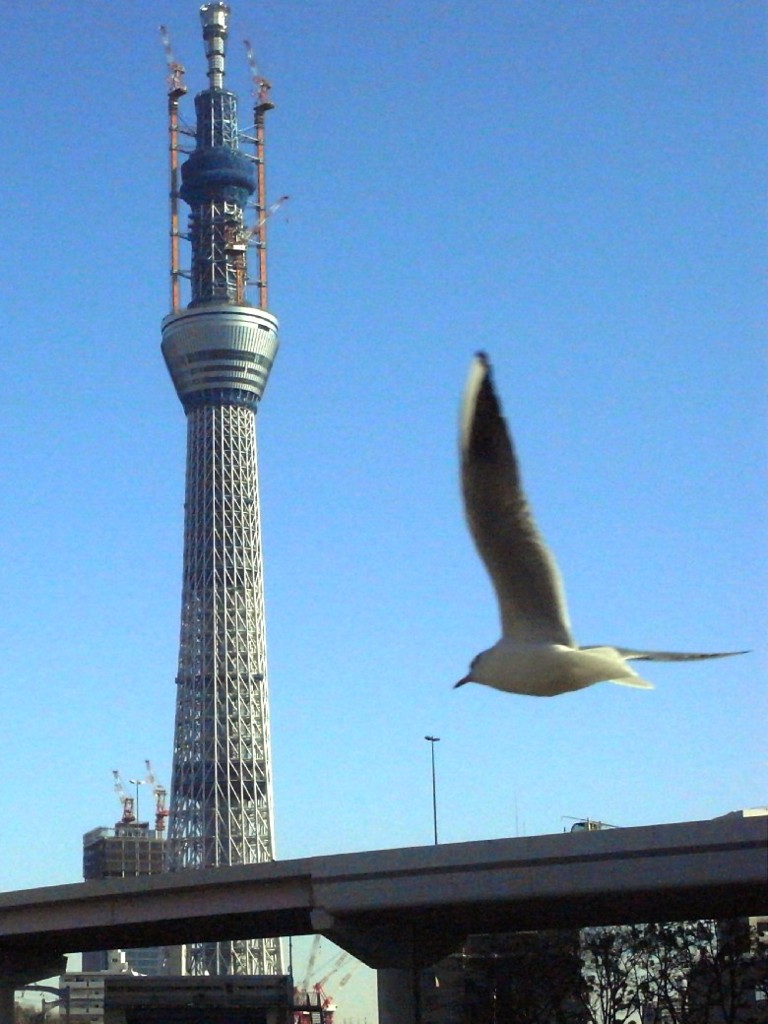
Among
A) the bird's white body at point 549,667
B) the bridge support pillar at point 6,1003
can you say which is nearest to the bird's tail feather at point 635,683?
the bird's white body at point 549,667

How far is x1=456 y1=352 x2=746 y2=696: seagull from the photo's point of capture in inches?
888

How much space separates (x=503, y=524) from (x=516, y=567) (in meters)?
0.63

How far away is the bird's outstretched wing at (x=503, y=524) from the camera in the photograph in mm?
22531

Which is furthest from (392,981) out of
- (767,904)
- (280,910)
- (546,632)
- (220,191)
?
(220,191)

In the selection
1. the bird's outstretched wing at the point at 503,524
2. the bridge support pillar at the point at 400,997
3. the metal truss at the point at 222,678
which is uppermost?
the metal truss at the point at 222,678

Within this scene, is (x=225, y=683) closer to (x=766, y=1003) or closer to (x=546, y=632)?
(x=766, y=1003)

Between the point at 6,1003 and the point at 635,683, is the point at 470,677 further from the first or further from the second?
the point at 6,1003

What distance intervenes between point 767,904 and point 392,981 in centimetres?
1211

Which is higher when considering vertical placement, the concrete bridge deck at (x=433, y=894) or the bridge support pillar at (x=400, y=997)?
the concrete bridge deck at (x=433, y=894)

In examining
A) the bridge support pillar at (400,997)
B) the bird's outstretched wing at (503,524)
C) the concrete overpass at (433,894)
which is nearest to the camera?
the bird's outstretched wing at (503,524)

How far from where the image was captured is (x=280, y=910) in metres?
56.3

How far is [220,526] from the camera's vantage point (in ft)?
593

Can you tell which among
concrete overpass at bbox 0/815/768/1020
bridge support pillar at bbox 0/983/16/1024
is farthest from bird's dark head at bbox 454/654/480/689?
bridge support pillar at bbox 0/983/16/1024

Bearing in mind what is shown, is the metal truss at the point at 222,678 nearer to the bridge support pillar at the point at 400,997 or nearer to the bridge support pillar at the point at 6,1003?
the bridge support pillar at the point at 6,1003
